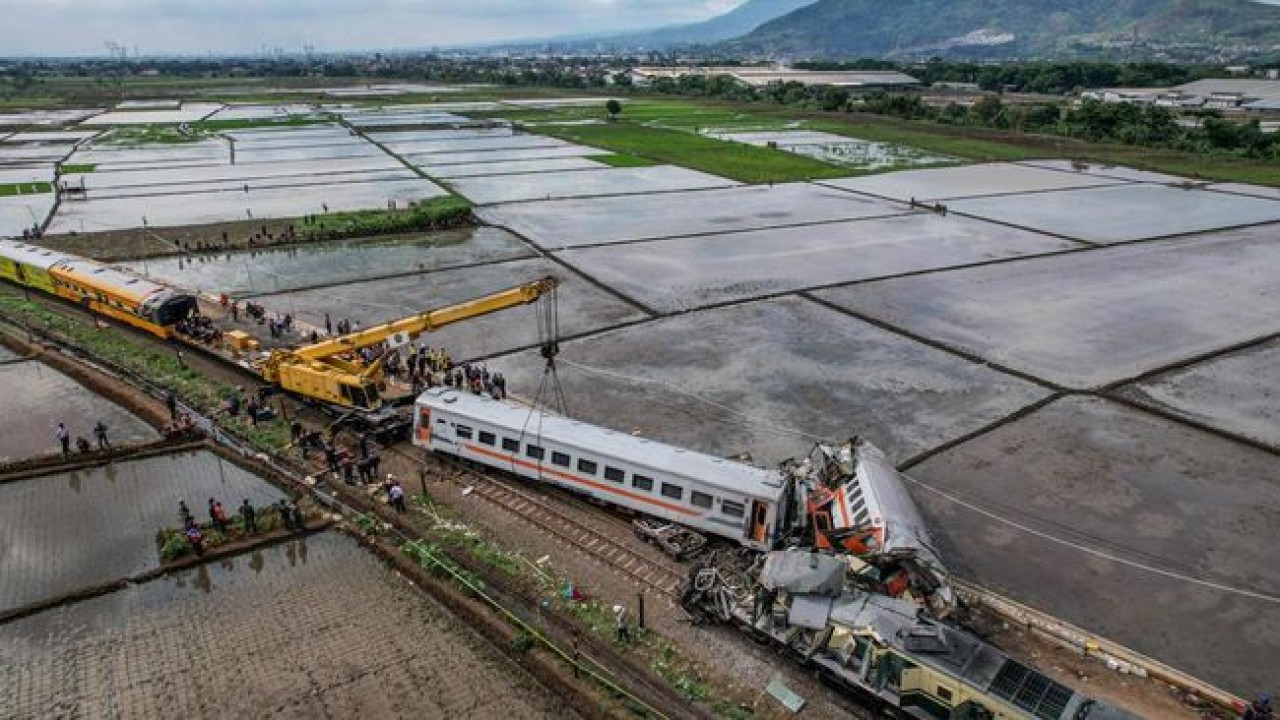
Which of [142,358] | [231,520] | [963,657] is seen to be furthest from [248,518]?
[963,657]

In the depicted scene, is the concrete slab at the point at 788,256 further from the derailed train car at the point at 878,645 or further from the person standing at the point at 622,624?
the derailed train car at the point at 878,645

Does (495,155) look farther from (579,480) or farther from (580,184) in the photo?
(579,480)

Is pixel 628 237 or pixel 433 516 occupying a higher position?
pixel 628 237

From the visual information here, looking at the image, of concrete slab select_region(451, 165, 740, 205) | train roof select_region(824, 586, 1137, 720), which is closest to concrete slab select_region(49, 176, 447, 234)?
concrete slab select_region(451, 165, 740, 205)

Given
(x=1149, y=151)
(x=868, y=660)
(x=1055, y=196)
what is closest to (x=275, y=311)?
(x=868, y=660)

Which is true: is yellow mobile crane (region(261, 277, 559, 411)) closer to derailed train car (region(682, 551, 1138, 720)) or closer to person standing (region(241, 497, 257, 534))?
person standing (region(241, 497, 257, 534))

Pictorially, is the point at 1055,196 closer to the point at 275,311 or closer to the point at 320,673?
the point at 275,311

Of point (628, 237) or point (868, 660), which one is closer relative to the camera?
point (868, 660)
